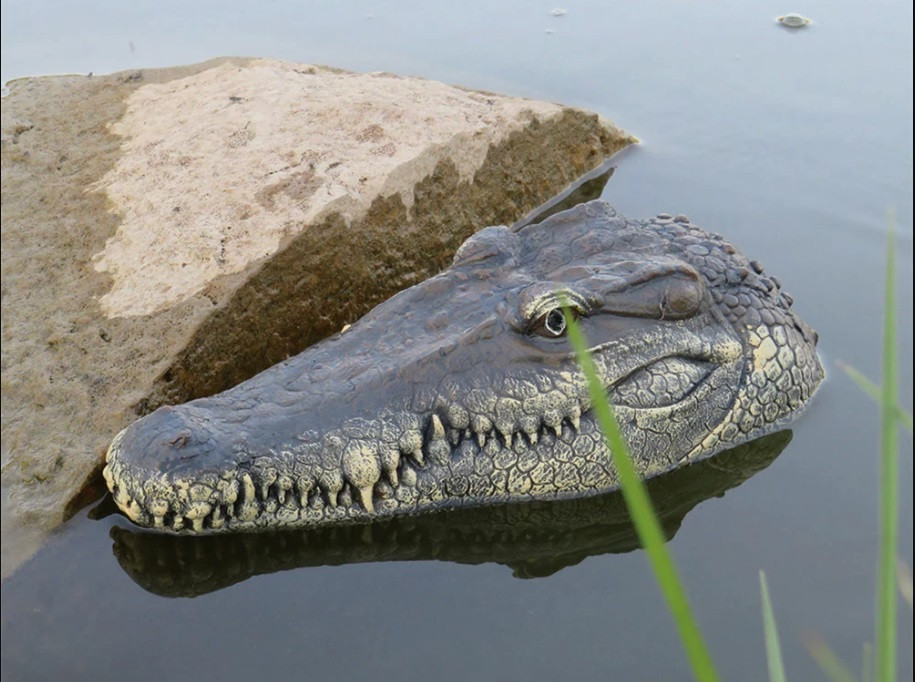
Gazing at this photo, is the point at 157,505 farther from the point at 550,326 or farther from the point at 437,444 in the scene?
the point at 550,326

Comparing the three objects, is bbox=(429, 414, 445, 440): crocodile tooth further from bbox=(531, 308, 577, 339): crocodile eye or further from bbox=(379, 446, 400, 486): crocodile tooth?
bbox=(531, 308, 577, 339): crocodile eye

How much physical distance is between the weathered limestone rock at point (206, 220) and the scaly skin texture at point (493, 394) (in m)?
0.70

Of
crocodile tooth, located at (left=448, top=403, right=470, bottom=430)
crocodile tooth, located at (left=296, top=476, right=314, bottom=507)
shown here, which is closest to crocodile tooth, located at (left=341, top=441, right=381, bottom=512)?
crocodile tooth, located at (left=296, top=476, right=314, bottom=507)

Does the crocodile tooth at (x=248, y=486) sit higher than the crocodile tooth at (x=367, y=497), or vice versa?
the crocodile tooth at (x=248, y=486)

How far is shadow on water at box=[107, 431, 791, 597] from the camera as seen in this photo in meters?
3.83

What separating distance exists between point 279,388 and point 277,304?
1.06 meters

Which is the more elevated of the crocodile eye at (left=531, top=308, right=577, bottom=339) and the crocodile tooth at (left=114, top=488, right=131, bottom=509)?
the crocodile eye at (left=531, top=308, right=577, bottom=339)

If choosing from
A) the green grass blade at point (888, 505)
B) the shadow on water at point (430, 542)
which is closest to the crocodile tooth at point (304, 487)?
the shadow on water at point (430, 542)

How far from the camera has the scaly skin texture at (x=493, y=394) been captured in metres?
3.63

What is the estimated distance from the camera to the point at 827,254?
5723 millimetres

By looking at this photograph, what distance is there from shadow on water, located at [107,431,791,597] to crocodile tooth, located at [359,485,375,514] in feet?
0.57

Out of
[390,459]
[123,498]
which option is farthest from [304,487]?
[123,498]

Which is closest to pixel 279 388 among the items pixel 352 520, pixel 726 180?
pixel 352 520

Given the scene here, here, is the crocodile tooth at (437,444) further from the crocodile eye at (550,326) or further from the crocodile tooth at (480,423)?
the crocodile eye at (550,326)
